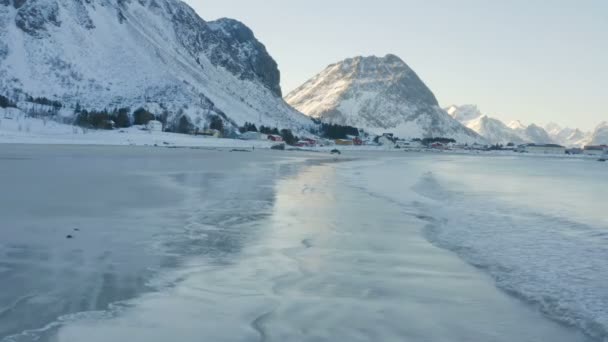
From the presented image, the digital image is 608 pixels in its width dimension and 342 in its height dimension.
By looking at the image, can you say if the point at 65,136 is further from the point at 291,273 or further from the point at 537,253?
the point at 537,253

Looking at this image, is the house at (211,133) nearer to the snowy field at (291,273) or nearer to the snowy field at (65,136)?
the snowy field at (65,136)

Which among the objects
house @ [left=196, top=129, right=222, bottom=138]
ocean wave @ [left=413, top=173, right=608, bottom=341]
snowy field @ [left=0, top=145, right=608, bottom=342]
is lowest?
snowy field @ [left=0, top=145, right=608, bottom=342]

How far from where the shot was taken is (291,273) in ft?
34.9

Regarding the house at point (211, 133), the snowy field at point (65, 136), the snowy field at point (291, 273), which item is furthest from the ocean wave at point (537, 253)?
the house at point (211, 133)

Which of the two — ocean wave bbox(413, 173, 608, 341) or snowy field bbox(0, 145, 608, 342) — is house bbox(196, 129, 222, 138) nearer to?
snowy field bbox(0, 145, 608, 342)

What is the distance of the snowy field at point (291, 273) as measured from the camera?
7625 mm

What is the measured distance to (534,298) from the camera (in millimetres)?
9375

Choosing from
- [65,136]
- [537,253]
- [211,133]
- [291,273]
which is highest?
[211,133]

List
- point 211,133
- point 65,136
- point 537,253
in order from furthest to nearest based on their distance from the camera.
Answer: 1. point 211,133
2. point 65,136
3. point 537,253

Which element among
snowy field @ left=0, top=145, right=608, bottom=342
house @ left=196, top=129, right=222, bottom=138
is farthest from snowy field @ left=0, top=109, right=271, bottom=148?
snowy field @ left=0, top=145, right=608, bottom=342

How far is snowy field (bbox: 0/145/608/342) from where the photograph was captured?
7.62 m

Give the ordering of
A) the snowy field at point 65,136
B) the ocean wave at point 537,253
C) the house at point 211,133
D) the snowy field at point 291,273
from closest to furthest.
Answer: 1. the snowy field at point 291,273
2. the ocean wave at point 537,253
3. the snowy field at point 65,136
4. the house at point 211,133

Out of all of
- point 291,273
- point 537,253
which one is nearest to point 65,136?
point 291,273

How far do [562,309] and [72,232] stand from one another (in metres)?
11.5
